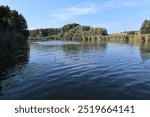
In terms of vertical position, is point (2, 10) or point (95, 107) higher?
point (2, 10)

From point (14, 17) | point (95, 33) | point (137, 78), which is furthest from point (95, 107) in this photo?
point (95, 33)

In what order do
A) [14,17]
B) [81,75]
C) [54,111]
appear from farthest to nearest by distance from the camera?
[14,17] < [81,75] < [54,111]

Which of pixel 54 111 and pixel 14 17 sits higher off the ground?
pixel 14 17

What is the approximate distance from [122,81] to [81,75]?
347 cm

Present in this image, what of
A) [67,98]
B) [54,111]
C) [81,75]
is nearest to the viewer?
[54,111]

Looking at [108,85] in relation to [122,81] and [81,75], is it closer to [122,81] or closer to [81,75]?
[122,81]

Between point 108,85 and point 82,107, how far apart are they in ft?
19.0

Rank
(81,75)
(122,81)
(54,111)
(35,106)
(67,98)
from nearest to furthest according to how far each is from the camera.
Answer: (54,111)
(35,106)
(67,98)
(122,81)
(81,75)

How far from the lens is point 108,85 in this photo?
15.6 m

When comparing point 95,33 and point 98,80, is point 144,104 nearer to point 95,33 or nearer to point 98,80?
point 98,80

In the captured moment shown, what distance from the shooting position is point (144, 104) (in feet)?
34.9

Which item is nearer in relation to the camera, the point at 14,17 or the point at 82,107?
the point at 82,107

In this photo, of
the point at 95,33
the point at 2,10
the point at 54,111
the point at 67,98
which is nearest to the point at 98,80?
the point at 67,98

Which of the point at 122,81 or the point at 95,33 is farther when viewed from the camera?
the point at 95,33
